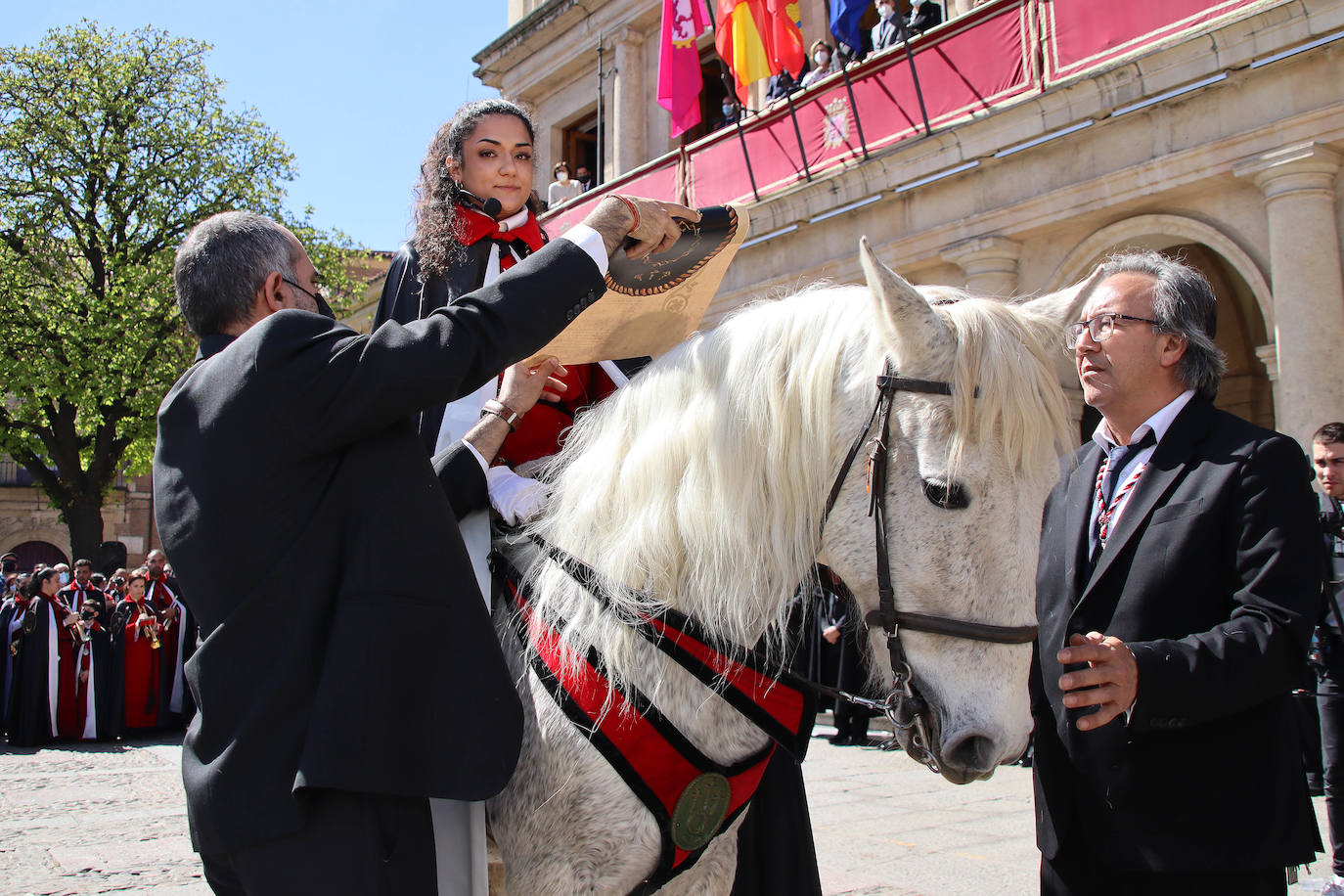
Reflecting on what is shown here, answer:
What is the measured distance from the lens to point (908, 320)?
177 cm

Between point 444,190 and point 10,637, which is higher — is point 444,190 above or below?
above

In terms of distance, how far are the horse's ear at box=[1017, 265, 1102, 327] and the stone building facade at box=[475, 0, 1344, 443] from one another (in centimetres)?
572

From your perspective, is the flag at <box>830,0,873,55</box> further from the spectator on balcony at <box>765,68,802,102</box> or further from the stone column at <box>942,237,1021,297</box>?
the stone column at <box>942,237,1021,297</box>

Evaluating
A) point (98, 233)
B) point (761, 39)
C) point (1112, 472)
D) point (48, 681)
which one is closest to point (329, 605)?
point (1112, 472)

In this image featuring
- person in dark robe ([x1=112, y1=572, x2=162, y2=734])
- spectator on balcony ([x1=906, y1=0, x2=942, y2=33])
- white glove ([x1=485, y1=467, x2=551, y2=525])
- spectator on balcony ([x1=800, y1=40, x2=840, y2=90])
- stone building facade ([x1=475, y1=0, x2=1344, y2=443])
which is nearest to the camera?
white glove ([x1=485, y1=467, x2=551, y2=525])

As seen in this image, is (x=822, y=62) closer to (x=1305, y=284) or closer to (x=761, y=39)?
(x=761, y=39)

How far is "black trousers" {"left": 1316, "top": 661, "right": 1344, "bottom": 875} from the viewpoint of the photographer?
4219 mm

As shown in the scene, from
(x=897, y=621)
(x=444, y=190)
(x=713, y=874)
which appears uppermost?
(x=444, y=190)

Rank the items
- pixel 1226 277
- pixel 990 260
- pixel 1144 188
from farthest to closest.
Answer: pixel 1226 277 → pixel 990 260 → pixel 1144 188

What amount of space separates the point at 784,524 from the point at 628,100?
55.9 ft

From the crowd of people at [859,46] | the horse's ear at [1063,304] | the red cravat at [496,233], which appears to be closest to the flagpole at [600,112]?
the crowd of people at [859,46]

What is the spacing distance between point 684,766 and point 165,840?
476 centimetres

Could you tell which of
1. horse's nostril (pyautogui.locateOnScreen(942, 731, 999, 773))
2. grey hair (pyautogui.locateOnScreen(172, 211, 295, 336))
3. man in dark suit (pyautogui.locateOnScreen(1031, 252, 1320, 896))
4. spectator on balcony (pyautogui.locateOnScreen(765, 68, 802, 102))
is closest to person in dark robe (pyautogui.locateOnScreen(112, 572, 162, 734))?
spectator on balcony (pyautogui.locateOnScreen(765, 68, 802, 102))

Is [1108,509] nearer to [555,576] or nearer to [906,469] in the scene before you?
[906,469]
